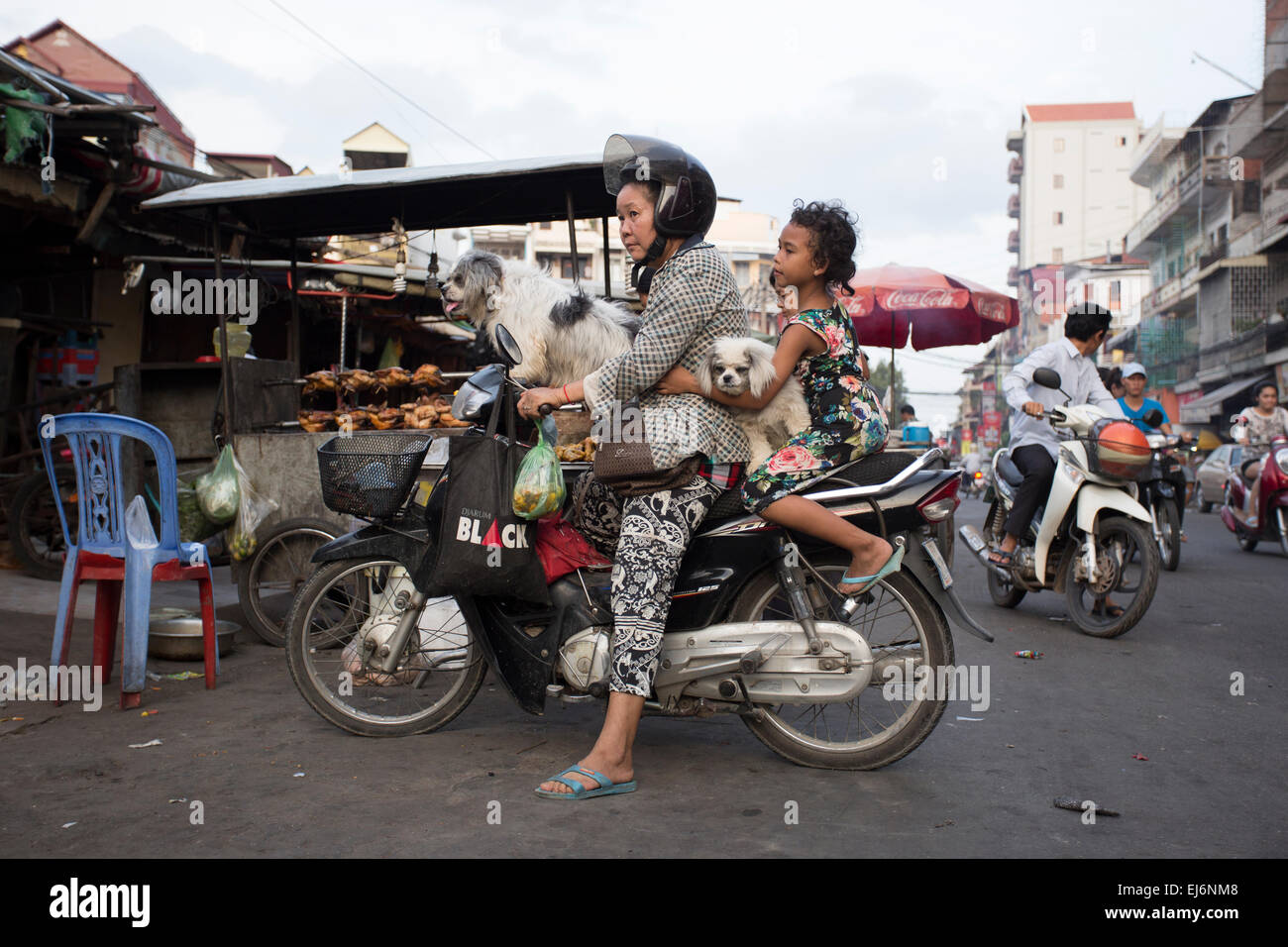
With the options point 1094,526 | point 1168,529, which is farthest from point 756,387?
point 1168,529

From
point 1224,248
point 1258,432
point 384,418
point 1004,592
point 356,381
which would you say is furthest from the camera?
point 1224,248

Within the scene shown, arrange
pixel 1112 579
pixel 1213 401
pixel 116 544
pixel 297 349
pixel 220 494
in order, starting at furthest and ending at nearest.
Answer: pixel 1213 401, pixel 297 349, pixel 1112 579, pixel 220 494, pixel 116 544

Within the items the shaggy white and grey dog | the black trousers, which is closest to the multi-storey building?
the black trousers

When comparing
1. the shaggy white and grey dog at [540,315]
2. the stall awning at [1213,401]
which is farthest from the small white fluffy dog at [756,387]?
the stall awning at [1213,401]

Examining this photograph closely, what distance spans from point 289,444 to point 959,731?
4.17 m

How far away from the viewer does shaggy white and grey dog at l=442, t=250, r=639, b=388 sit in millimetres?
5387

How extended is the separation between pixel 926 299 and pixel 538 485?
939cm

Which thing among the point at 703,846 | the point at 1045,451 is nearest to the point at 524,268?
the point at 1045,451

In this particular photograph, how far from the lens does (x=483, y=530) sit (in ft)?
11.4

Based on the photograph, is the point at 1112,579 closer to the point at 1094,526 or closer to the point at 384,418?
the point at 1094,526

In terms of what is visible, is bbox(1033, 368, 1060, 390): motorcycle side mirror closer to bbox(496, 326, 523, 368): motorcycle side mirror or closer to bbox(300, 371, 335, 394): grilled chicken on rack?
bbox(496, 326, 523, 368): motorcycle side mirror

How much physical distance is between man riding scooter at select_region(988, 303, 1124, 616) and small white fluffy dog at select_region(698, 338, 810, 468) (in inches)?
124
